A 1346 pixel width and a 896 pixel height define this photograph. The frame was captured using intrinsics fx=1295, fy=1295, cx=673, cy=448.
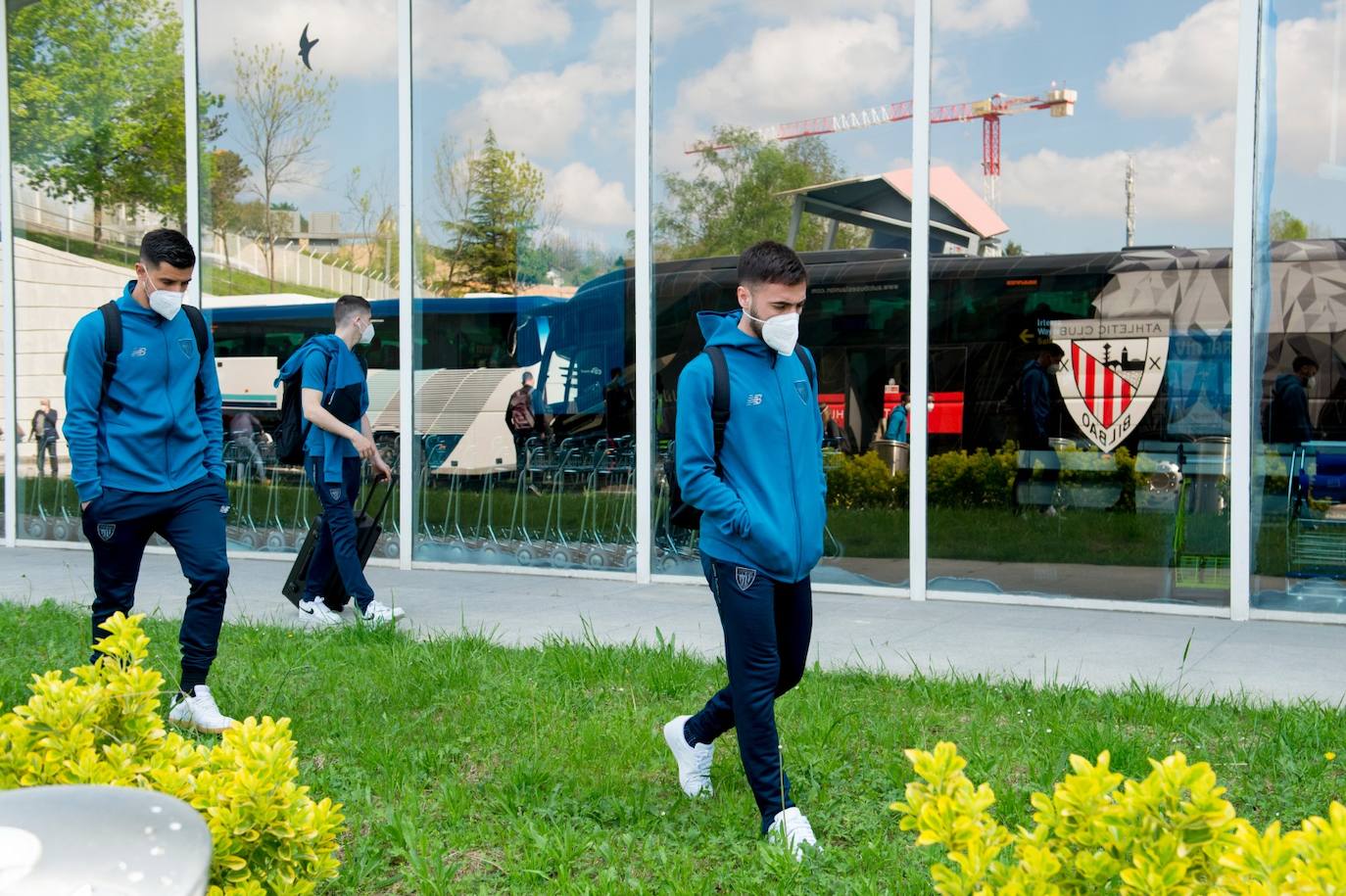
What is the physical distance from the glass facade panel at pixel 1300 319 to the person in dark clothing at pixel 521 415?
5.22m

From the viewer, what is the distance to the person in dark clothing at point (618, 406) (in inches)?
389

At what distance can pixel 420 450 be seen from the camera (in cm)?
1066

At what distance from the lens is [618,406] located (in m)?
9.91

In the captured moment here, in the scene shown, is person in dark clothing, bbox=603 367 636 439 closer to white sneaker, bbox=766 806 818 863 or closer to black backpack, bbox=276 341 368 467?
black backpack, bbox=276 341 368 467

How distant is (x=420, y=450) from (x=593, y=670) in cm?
501

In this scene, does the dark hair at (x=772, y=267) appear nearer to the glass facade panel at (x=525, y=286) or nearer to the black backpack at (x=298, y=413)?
the black backpack at (x=298, y=413)

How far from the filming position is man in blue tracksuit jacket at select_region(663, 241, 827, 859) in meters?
3.77

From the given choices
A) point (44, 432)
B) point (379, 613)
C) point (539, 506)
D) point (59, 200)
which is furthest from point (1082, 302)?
point (44, 432)

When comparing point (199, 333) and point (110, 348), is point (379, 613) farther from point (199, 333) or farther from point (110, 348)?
point (110, 348)

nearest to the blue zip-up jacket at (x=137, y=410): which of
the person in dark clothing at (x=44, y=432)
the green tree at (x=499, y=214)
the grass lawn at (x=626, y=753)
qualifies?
the grass lawn at (x=626, y=753)

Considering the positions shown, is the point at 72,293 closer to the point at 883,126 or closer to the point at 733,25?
the point at 733,25

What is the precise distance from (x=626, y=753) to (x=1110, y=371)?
5071 millimetres

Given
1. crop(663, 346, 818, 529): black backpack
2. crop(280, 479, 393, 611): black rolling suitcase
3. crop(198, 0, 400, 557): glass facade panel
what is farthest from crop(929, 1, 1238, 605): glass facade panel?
crop(663, 346, 818, 529): black backpack

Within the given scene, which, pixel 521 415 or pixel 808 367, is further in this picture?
pixel 521 415
